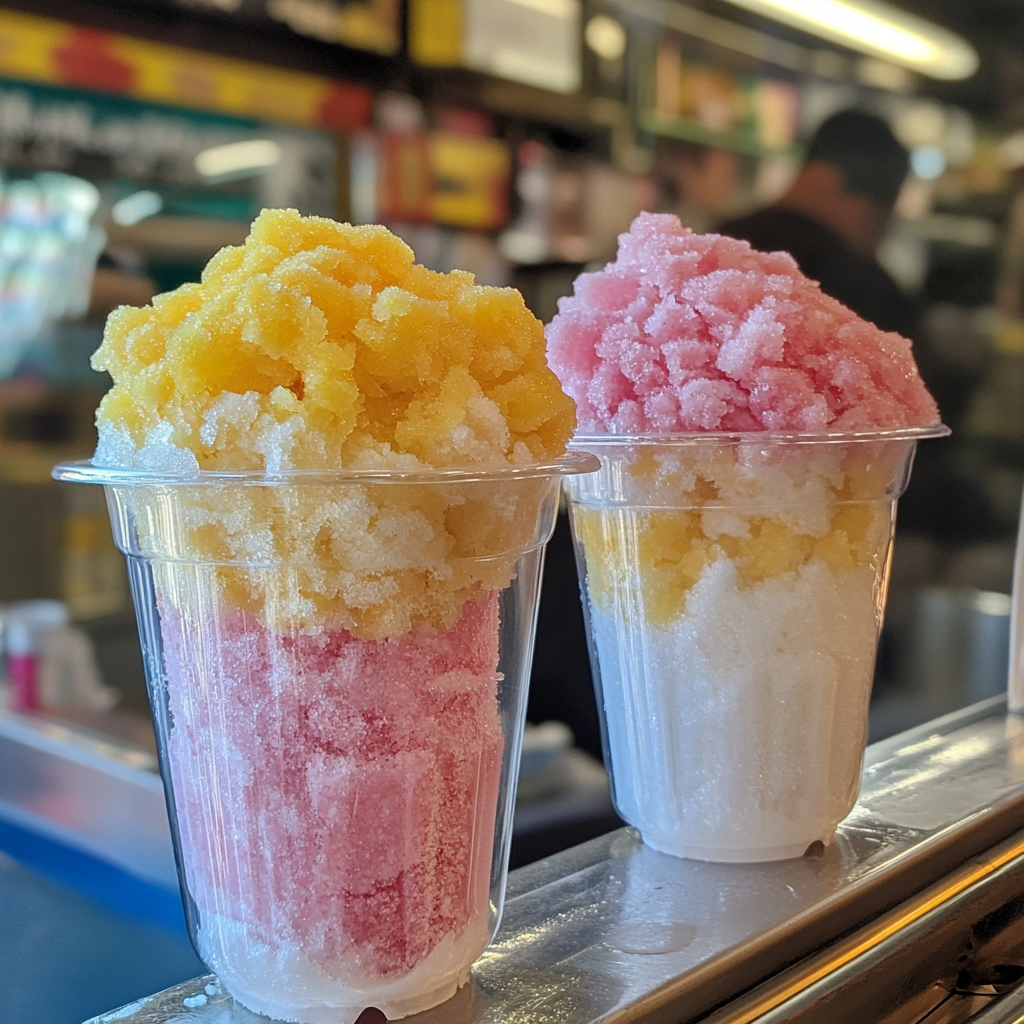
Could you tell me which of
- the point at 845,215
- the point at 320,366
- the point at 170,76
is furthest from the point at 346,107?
the point at 320,366

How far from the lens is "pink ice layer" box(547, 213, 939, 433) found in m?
0.61

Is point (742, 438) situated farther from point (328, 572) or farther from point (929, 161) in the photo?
point (929, 161)

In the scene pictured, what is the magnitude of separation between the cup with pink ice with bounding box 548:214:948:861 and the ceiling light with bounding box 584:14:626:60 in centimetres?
327

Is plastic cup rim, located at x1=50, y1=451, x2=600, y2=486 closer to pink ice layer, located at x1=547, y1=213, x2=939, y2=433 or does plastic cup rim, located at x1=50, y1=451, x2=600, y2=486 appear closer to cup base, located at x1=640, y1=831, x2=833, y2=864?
pink ice layer, located at x1=547, y1=213, x2=939, y2=433

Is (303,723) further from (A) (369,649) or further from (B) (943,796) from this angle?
(B) (943,796)

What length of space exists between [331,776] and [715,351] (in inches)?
12.6

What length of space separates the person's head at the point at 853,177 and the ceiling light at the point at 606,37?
85cm

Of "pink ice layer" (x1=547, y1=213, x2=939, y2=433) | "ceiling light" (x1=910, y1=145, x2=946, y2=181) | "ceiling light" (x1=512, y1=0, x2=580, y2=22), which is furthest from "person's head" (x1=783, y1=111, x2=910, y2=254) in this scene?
"pink ice layer" (x1=547, y1=213, x2=939, y2=433)

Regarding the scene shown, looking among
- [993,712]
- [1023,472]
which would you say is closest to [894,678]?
[1023,472]

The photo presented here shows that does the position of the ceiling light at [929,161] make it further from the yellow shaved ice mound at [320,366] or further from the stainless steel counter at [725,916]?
the yellow shaved ice mound at [320,366]

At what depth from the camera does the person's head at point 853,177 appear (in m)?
2.79

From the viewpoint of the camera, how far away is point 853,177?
10.2 ft

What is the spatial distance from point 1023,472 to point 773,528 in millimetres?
3507

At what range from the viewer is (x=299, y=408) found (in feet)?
1.42
